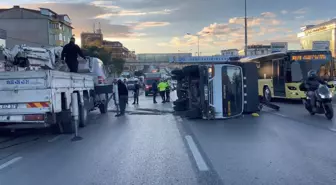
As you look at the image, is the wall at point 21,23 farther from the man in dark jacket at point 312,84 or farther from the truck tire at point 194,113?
the man in dark jacket at point 312,84

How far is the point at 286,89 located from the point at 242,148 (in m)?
13.5

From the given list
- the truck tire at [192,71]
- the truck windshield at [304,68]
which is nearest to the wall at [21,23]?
the truck windshield at [304,68]

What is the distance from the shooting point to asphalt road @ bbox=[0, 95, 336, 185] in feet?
20.1

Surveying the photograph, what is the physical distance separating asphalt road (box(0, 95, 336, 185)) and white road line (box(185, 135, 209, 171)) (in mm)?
17

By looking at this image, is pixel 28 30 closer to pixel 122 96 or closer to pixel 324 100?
pixel 122 96

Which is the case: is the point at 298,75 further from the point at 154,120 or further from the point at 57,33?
the point at 57,33

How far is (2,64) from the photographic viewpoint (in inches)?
500

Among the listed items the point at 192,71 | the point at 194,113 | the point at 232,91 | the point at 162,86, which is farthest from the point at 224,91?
the point at 162,86

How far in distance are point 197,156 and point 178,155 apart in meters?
0.41

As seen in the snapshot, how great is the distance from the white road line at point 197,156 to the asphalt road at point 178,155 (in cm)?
2

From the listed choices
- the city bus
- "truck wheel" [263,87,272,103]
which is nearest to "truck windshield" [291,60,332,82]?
the city bus

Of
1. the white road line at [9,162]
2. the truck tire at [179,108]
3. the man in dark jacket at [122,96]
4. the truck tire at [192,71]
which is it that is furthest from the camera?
the man in dark jacket at [122,96]

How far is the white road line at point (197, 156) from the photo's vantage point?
6.72 meters

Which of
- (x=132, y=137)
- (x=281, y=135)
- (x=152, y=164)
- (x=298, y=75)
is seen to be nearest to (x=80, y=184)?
(x=152, y=164)
